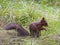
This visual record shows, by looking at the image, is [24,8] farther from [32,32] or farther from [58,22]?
[32,32]

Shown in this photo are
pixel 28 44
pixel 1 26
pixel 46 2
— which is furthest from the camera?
pixel 46 2

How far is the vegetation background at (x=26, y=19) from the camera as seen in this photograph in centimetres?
418

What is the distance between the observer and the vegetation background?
418 cm

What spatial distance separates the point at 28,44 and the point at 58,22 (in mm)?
1038

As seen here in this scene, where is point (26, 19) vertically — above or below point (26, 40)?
above

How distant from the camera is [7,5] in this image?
5.40 metres

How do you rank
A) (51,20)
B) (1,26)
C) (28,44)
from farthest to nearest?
(51,20) → (1,26) → (28,44)

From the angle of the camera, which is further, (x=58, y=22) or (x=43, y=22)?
(x=58, y=22)

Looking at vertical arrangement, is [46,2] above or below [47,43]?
above

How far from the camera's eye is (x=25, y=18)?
5125 mm

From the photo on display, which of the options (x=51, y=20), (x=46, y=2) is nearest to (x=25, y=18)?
(x=51, y=20)

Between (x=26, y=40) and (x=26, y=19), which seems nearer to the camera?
(x=26, y=40)

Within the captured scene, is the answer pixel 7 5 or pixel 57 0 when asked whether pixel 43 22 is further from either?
pixel 57 0

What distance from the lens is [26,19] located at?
5.11 metres
